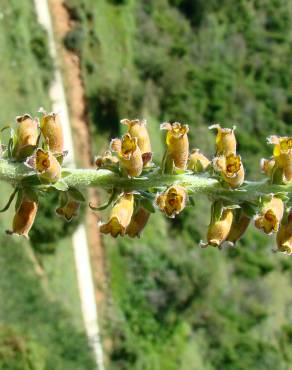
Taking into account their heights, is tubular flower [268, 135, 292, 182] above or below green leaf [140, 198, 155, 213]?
above

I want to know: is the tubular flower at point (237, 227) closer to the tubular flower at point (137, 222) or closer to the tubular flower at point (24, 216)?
the tubular flower at point (137, 222)

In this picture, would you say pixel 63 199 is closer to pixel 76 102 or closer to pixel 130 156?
pixel 130 156

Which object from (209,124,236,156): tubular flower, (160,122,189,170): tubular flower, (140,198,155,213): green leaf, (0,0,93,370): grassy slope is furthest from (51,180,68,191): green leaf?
(0,0,93,370): grassy slope

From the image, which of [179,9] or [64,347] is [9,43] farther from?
[179,9]

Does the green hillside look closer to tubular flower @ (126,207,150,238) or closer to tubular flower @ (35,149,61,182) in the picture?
tubular flower @ (126,207,150,238)

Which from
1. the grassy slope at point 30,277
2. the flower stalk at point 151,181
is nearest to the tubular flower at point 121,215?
the flower stalk at point 151,181

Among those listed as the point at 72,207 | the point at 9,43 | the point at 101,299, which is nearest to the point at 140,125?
the point at 72,207

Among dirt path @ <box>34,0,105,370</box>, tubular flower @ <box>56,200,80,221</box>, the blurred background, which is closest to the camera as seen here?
tubular flower @ <box>56,200,80,221</box>

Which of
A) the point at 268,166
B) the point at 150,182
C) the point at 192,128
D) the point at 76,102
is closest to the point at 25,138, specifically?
the point at 150,182

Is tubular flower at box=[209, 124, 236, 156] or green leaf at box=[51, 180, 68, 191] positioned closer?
green leaf at box=[51, 180, 68, 191]
